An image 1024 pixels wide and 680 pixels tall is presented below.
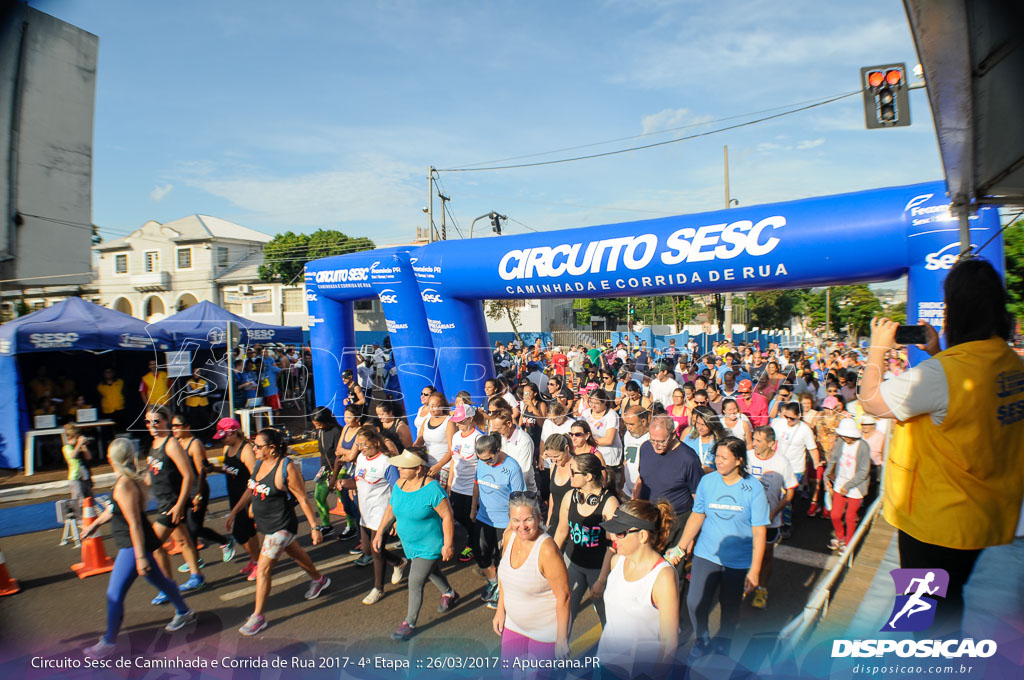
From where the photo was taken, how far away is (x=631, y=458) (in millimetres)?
5328

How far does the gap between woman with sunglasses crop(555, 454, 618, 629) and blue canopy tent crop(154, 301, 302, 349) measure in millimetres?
8979

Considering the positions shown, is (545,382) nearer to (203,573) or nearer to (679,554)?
(203,573)

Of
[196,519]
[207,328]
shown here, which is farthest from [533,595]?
[207,328]

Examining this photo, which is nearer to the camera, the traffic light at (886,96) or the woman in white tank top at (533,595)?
the woman in white tank top at (533,595)

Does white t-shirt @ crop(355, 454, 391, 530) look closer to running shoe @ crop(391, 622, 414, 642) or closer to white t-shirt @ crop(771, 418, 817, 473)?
running shoe @ crop(391, 622, 414, 642)

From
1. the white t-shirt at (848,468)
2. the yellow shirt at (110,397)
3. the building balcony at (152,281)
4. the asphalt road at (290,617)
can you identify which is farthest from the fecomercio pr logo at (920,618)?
the building balcony at (152,281)

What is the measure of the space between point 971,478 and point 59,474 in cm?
1132

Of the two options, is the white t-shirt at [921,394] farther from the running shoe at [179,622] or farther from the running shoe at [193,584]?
the running shoe at [193,584]

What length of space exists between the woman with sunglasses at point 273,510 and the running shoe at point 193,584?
85cm

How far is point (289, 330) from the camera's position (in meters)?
13.2

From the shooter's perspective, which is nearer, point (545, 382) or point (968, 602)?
point (968, 602)

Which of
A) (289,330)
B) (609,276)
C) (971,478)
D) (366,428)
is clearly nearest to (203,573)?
(366,428)

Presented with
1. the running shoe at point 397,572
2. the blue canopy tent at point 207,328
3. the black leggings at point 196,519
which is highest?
the blue canopy tent at point 207,328

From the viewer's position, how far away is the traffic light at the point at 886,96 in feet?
16.2
